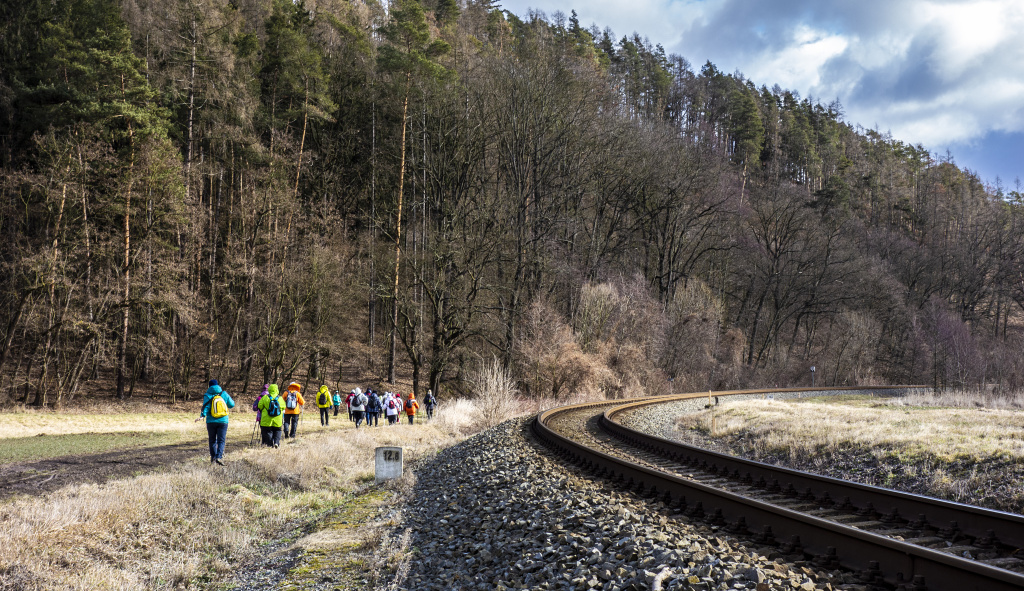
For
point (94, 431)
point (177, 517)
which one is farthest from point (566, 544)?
point (94, 431)

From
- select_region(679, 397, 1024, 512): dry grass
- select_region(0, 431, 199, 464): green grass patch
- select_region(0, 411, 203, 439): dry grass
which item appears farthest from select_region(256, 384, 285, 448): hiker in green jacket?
select_region(679, 397, 1024, 512): dry grass

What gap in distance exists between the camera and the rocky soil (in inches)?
173

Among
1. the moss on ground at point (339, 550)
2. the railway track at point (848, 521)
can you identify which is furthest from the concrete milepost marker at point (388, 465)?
the railway track at point (848, 521)

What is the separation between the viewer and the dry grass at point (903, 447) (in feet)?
26.5

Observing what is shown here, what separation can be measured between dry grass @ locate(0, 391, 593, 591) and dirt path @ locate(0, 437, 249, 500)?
42.3 inches

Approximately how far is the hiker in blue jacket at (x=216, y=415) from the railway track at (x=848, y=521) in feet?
23.9

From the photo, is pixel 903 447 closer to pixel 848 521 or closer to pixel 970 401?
pixel 848 521

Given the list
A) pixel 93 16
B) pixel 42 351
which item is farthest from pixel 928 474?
pixel 93 16

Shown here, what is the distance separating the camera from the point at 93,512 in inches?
298

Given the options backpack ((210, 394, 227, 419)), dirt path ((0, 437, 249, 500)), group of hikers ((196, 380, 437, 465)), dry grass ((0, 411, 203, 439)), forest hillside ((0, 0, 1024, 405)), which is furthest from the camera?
forest hillside ((0, 0, 1024, 405))

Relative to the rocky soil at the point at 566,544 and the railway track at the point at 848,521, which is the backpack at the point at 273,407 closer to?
the rocky soil at the point at 566,544

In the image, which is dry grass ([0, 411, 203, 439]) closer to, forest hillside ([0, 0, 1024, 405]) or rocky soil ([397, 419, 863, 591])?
forest hillside ([0, 0, 1024, 405])

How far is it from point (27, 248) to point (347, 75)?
73.4 feet

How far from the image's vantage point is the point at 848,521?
6.35 meters
